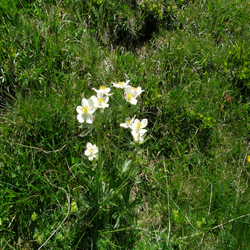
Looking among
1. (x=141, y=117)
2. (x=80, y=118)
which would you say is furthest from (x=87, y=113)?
(x=141, y=117)

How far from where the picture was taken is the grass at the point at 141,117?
1963 millimetres

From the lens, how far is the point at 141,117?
2619 mm

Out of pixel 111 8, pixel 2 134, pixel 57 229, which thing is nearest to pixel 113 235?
pixel 57 229

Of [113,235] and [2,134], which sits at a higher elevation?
[2,134]

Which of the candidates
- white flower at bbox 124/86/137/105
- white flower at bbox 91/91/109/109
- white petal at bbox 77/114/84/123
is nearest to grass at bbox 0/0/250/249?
white petal at bbox 77/114/84/123

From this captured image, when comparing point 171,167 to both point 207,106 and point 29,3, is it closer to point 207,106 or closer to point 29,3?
point 207,106

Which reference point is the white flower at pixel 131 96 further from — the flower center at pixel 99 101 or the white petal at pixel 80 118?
the white petal at pixel 80 118

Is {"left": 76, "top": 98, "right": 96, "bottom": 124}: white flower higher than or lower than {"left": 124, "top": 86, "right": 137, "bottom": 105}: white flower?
lower

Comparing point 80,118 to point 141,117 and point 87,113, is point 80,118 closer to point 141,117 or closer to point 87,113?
point 87,113

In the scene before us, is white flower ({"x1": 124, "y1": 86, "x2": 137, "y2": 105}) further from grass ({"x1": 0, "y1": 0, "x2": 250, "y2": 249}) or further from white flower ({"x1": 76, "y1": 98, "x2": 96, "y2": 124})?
grass ({"x1": 0, "y1": 0, "x2": 250, "y2": 249})

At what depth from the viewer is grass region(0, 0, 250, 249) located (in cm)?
196

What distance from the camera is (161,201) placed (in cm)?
221

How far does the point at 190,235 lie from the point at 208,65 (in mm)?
2104

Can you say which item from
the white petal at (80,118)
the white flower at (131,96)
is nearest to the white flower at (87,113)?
the white petal at (80,118)
